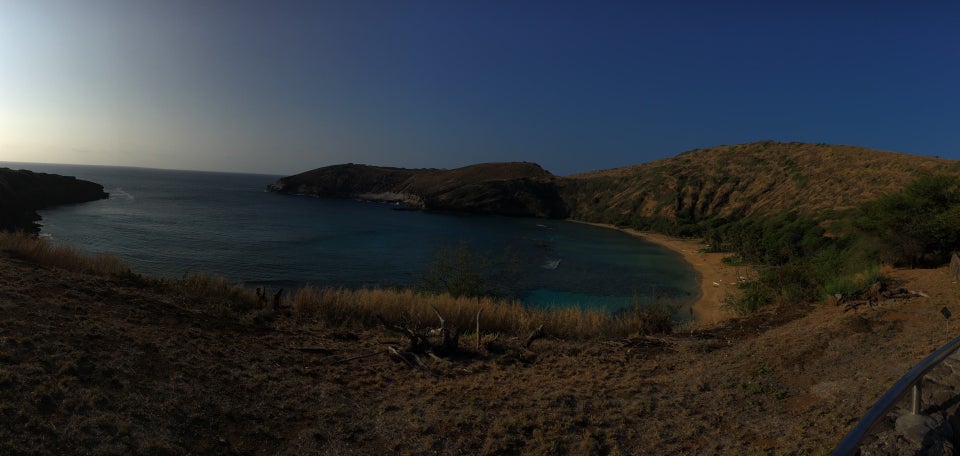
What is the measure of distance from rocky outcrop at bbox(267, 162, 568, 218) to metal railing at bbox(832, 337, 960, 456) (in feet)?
301

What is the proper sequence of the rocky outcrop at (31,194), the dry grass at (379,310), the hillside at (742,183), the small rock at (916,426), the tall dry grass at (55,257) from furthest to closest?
the hillside at (742,183) → the rocky outcrop at (31,194) → the tall dry grass at (55,257) → the dry grass at (379,310) → the small rock at (916,426)

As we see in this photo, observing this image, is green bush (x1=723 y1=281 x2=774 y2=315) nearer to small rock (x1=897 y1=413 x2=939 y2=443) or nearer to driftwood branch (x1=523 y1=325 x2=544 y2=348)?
driftwood branch (x1=523 y1=325 x2=544 y2=348)

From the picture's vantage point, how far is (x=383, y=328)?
1078 cm

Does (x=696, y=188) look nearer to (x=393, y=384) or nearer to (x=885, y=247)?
(x=885, y=247)

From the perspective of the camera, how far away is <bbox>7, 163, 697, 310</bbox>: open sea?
30000mm

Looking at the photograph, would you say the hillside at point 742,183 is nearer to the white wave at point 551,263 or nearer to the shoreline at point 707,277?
the shoreline at point 707,277

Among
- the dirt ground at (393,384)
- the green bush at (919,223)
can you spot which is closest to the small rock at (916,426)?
the dirt ground at (393,384)

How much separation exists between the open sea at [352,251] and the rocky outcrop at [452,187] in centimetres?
2829

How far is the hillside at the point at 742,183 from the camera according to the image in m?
51.5

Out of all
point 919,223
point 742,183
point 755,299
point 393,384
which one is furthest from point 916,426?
point 742,183

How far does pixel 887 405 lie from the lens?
275 centimetres

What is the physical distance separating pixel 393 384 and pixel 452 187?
360ft

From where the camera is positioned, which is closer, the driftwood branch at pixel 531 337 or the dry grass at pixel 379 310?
the driftwood branch at pixel 531 337

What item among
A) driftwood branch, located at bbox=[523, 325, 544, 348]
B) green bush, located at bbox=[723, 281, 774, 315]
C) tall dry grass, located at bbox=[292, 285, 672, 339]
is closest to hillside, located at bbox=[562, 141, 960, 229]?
green bush, located at bbox=[723, 281, 774, 315]
